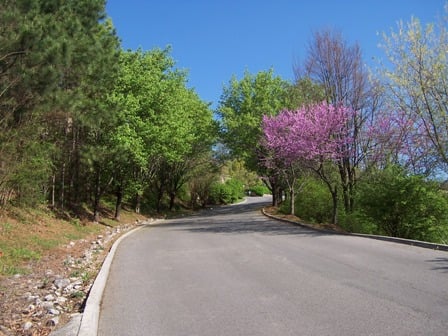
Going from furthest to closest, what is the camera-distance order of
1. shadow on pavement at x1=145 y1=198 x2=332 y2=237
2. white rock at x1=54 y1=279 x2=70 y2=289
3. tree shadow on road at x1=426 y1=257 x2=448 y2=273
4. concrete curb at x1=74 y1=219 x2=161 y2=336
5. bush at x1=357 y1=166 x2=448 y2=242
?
→ shadow on pavement at x1=145 y1=198 x2=332 y2=237
bush at x1=357 y1=166 x2=448 y2=242
tree shadow on road at x1=426 y1=257 x2=448 y2=273
white rock at x1=54 y1=279 x2=70 y2=289
concrete curb at x1=74 y1=219 x2=161 y2=336

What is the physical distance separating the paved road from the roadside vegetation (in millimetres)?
4475

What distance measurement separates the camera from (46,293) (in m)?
8.24

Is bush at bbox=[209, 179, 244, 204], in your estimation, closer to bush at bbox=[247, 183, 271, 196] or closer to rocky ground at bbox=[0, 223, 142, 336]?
bush at bbox=[247, 183, 271, 196]

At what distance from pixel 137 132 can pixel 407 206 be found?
14.6 meters

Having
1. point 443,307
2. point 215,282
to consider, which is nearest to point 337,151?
point 215,282

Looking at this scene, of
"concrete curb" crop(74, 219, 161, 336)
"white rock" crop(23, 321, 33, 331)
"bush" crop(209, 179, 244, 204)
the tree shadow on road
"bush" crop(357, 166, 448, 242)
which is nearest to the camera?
"concrete curb" crop(74, 219, 161, 336)

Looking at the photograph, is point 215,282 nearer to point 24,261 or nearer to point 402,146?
point 24,261

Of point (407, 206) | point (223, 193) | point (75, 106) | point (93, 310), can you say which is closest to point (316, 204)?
point (407, 206)

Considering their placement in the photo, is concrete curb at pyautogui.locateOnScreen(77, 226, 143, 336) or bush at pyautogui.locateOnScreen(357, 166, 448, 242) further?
bush at pyautogui.locateOnScreen(357, 166, 448, 242)

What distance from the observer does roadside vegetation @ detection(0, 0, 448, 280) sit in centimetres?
1202

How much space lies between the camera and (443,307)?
241 inches

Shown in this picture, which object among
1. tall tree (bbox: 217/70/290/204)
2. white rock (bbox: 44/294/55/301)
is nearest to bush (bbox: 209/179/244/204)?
tall tree (bbox: 217/70/290/204)

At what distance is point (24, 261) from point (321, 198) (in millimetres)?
17991

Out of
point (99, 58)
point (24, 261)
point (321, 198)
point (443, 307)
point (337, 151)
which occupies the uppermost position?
point (99, 58)
